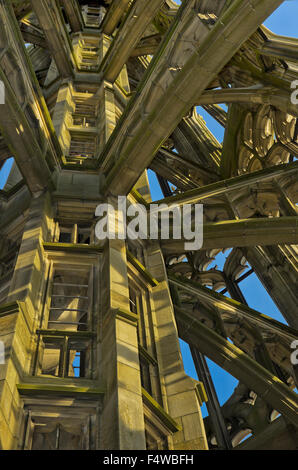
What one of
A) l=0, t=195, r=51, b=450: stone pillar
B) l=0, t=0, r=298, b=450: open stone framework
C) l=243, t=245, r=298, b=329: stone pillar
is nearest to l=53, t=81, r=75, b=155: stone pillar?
l=0, t=0, r=298, b=450: open stone framework

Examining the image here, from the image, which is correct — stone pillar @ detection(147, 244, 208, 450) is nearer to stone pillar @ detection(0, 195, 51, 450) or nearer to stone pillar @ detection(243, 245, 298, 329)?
stone pillar @ detection(0, 195, 51, 450)

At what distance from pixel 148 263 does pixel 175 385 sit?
2.69 m

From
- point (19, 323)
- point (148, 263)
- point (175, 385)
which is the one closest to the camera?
point (19, 323)

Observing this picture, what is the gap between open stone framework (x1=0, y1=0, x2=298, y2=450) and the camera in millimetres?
5801

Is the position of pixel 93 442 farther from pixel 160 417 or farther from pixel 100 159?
pixel 100 159

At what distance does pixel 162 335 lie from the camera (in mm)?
7617

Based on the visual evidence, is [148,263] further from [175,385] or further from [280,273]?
[280,273]

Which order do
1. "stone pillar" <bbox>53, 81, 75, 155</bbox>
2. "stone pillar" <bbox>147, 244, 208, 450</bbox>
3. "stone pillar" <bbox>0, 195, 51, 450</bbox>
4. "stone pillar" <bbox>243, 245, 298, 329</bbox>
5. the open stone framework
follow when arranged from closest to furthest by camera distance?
"stone pillar" <bbox>0, 195, 51, 450</bbox>
the open stone framework
"stone pillar" <bbox>147, 244, 208, 450</bbox>
"stone pillar" <bbox>243, 245, 298, 329</bbox>
"stone pillar" <bbox>53, 81, 75, 155</bbox>

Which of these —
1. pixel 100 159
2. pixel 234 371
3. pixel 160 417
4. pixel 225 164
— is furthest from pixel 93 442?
pixel 225 164

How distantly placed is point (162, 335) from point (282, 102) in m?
5.47

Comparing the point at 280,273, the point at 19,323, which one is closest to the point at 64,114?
the point at 280,273

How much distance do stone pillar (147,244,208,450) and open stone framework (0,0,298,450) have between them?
2 centimetres

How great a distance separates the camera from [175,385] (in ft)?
22.4

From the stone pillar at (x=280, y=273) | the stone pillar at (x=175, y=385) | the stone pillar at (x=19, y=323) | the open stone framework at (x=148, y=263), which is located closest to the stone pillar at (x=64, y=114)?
the open stone framework at (x=148, y=263)
